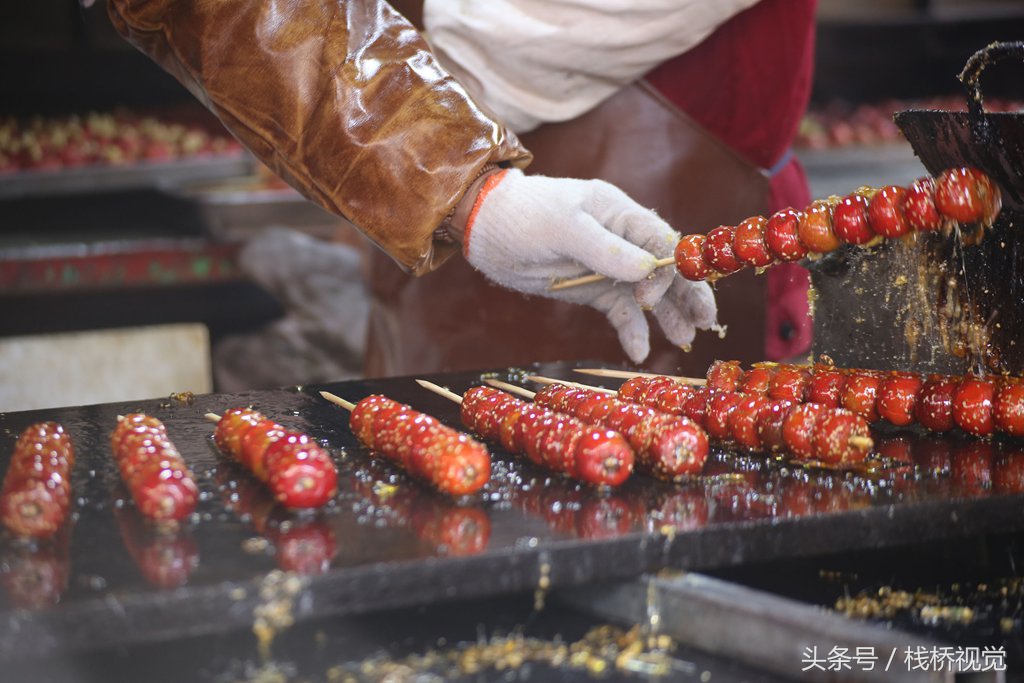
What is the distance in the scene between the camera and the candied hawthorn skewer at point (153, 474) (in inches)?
69.3

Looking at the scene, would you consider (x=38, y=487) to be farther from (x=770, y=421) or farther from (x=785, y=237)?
(x=785, y=237)

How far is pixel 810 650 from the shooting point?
1.55 m

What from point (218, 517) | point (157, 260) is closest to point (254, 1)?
point (218, 517)

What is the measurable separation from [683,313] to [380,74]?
966mm

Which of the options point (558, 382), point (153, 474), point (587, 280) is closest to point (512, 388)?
point (558, 382)

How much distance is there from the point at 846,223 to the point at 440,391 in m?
0.97

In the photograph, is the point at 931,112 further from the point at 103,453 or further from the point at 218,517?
the point at 103,453

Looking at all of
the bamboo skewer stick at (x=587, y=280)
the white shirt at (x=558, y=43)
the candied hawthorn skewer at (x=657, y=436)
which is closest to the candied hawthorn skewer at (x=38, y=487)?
the candied hawthorn skewer at (x=657, y=436)

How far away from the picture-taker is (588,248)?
8.71 feet

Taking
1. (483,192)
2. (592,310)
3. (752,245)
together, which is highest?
(483,192)

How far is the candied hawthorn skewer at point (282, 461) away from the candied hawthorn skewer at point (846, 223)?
3.37 ft

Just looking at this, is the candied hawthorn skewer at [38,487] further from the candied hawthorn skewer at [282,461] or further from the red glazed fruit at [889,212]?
the red glazed fruit at [889,212]

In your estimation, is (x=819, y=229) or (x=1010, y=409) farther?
(x=819, y=229)

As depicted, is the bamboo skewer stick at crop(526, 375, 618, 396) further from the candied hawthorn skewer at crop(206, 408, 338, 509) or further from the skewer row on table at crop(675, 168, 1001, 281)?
the candied hawthorn skewer at crop(206, 408, 338, 509)
